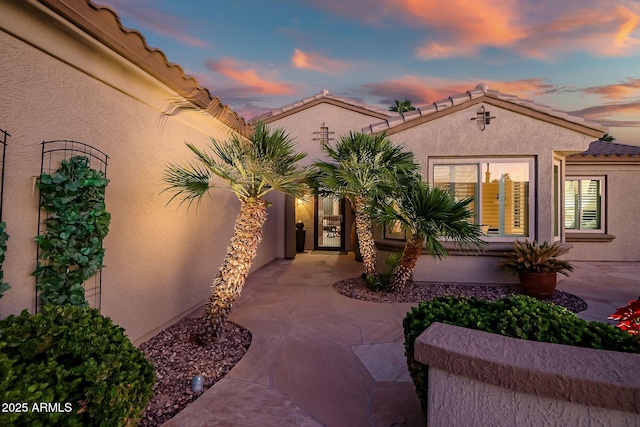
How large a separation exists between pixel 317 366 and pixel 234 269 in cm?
176

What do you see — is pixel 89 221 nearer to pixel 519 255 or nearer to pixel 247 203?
pixel 247 203

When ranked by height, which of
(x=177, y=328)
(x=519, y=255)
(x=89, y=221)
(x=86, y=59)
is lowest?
(x=177, y=328)

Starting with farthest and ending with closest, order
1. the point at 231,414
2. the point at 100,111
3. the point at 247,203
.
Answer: the point at 247,203 → the point at 100,111 → the point at 231,414

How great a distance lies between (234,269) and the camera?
16.1ft

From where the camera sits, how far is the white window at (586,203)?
12055mm

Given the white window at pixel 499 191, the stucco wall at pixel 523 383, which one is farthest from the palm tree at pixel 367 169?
the stucco wall at pixel 523 383

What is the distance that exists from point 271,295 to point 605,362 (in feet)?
21.0

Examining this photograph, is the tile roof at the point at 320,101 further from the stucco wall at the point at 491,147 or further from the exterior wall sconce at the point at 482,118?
the exterior wall sconce at the point at 482,118

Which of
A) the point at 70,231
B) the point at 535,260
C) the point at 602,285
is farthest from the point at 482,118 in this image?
the point at 70,231

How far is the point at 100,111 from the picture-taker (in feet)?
13.2

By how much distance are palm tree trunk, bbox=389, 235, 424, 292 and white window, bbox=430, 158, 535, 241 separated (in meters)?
2.29

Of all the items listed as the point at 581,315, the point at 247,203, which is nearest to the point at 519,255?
the point at 581,315

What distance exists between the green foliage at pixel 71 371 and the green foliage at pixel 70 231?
843 mm

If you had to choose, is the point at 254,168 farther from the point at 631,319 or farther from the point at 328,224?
the point at 328,224
